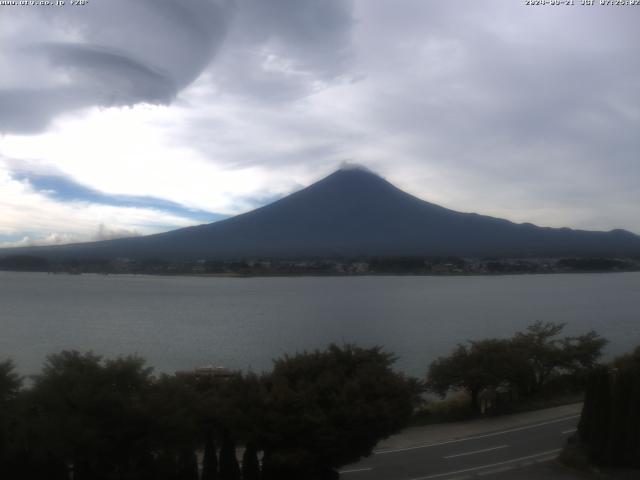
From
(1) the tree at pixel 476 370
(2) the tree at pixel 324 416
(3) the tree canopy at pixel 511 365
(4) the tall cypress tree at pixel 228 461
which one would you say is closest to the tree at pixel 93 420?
(4) the tall cypress tree at pixel 228 461

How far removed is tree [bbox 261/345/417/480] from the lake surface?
13.0 metres

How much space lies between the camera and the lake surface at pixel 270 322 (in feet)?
89.0

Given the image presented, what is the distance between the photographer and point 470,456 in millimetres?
11078

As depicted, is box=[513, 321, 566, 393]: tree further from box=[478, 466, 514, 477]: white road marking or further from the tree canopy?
box=[478, 466, 514, 477]: white road marking

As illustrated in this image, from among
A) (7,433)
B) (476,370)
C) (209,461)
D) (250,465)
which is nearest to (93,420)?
(7,433)

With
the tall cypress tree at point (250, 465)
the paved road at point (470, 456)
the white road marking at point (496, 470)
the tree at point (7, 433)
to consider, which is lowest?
the paved road at point (470, 456)

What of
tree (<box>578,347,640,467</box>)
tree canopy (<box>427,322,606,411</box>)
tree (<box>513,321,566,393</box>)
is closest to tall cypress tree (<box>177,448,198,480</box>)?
tree (<box>578,347,640,467</box>)

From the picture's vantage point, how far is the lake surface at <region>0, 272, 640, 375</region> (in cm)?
2712

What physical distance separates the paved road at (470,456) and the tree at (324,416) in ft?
4.40

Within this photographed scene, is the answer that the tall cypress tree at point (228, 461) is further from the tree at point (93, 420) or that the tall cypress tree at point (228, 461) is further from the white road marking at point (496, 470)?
the white road marking at point (496, 470)

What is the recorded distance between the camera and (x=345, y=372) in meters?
9.67

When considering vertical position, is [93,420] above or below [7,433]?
above

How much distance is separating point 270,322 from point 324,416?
29685 millimetres

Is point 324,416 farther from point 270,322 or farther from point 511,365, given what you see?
point 270,322
